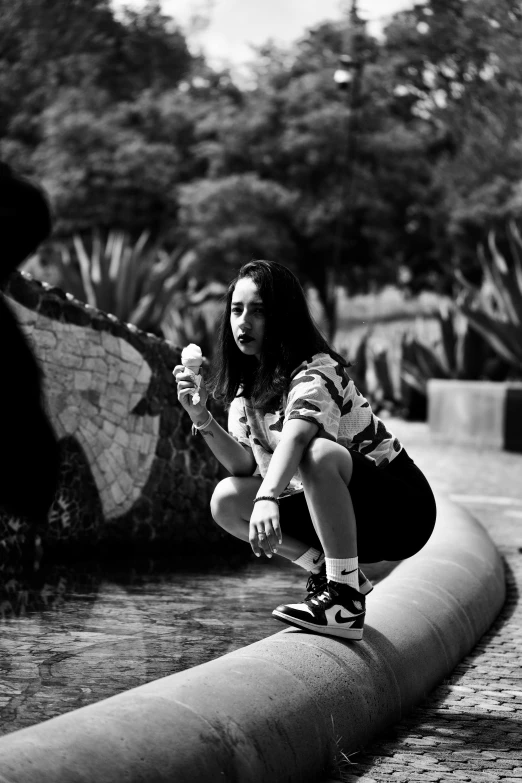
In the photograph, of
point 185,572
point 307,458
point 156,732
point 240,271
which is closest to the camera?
point 156,732

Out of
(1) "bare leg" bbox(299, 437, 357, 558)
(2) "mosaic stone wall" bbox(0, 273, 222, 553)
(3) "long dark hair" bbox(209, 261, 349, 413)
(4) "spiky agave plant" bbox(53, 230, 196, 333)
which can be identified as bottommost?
(4) "spiky agave plant" bbox(53, 230, 196, 333)

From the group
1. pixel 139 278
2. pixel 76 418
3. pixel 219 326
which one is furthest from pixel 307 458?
pixel 139 278

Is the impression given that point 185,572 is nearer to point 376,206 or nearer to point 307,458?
point 307,458

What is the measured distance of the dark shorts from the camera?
309cm

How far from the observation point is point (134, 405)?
519 centimetres

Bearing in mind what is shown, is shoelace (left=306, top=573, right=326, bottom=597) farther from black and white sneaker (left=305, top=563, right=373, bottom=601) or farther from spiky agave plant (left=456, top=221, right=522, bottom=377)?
spiky agave plant (left=456, top=221, right=522, bottom=377)

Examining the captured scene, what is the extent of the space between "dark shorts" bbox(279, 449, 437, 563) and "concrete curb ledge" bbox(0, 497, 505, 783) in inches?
8.2

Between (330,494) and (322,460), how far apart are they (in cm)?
8

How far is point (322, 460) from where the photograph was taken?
113 inches

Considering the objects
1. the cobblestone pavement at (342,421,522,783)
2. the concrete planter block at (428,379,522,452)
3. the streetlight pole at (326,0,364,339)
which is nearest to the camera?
the cobblestone pavement at (342,421,522,783)

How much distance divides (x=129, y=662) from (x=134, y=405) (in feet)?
7.28

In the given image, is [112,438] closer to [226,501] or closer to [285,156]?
[226,501]

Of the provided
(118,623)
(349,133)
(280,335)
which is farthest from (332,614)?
(349,133)

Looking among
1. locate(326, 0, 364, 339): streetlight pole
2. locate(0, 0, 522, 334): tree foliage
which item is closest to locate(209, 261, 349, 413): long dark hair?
locate(326, 0, 364, 339): streetlight pole
